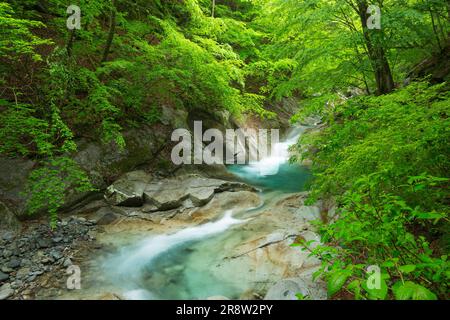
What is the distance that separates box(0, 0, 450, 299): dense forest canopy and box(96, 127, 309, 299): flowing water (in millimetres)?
1690

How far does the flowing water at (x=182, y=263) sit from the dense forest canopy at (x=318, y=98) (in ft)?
5.55

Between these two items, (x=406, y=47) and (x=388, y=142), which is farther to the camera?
(x=406, y=47)

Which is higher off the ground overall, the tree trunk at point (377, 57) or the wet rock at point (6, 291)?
the tree trunk at point (377, 57)

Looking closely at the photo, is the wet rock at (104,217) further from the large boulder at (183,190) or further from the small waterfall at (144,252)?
the small waterfall at (144,252)

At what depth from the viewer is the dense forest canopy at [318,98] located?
9.80ft

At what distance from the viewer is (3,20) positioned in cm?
429

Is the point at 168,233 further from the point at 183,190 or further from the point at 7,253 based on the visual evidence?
the point at 7,253

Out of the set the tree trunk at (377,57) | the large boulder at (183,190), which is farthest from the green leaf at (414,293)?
the large boulder at (183,190)

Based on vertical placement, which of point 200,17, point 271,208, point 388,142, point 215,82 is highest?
point 200,17

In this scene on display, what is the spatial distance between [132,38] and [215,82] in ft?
9.24

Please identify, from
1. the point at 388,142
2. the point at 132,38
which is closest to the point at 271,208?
the point at 388,142

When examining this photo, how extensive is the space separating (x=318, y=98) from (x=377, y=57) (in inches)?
68.3
